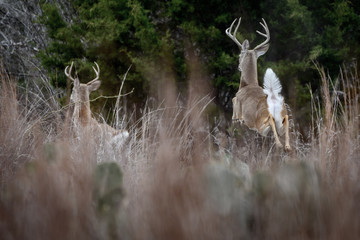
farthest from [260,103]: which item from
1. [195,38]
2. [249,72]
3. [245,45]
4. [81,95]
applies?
[195,38]

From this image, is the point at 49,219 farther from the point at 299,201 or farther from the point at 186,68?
the point at 186,68

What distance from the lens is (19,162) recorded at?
3729 mm

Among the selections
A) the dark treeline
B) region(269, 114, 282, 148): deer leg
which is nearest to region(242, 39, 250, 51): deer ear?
region(269, 114, 282, 148): deer leg

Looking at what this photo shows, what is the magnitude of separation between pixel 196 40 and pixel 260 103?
11.6 ft

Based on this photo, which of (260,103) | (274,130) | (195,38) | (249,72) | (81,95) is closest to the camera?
(274,130)

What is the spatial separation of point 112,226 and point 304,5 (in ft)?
27.2

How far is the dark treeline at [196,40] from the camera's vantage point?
8.79 metres

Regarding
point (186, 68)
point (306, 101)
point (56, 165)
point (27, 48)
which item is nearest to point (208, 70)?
point (186, 68)

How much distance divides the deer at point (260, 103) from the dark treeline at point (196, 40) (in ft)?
6.90

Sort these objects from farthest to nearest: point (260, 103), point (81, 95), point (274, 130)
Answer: point (81, 95) < point (260, 103) < point (274, 130)

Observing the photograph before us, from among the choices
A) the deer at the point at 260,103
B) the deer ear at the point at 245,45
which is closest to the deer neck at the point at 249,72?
the deer at the point at 260,103

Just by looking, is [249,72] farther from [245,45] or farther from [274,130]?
[274,130]

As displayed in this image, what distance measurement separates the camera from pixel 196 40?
30.2 feet

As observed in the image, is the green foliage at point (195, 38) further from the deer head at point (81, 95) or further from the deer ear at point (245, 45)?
the deer ear at point (245, 45)
